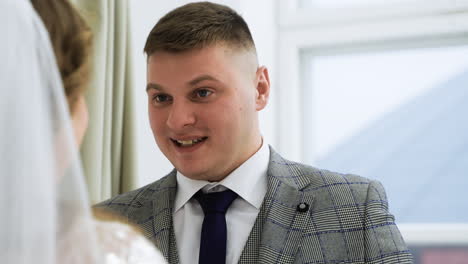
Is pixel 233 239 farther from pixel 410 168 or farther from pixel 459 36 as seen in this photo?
pixel 459 36

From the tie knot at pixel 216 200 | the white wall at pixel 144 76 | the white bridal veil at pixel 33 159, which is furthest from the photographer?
the white wall at pixel 144 76

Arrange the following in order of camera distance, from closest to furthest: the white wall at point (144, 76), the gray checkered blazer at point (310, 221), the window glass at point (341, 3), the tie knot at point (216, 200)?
the gray checkered blazer at point (310, 221) < the tie knot at point (216, 200) < the white wall at point (144, 76) < the window glass at point (341, 3)

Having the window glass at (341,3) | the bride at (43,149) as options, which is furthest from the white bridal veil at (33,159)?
the window glass at (341,3)

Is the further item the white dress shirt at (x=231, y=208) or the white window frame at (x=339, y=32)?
the white window frame at (x=339, y=32)

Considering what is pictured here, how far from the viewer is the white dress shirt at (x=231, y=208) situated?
65.8 inches

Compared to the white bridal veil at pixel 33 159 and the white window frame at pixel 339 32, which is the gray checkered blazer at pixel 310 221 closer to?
the white bridal veil at pixel 33 159

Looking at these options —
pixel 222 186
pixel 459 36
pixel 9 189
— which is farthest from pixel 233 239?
pixel 459 36

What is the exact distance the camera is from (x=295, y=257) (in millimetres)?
1603

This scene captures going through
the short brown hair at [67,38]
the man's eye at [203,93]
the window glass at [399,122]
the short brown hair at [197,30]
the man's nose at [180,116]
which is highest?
the short brown hair at [67,38]

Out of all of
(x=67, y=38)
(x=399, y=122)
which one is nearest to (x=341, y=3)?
(x=399, y=122)

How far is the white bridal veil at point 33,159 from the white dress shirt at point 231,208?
902 millimetres

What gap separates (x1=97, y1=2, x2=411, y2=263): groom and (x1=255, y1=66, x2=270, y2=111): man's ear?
0.16 ft

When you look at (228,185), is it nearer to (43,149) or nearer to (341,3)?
(43,149)

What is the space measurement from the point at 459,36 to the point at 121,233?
2.64 meters
